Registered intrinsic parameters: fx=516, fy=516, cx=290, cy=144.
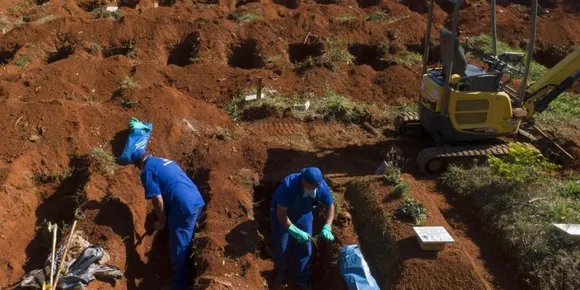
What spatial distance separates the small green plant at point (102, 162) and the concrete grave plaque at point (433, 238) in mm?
4612

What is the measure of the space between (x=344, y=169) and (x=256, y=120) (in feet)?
7.35

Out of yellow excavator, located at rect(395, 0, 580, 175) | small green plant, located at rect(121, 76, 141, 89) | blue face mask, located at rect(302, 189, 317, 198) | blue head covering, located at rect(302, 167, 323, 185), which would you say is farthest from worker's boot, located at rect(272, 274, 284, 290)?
small green plant, located at rect(121, 76, 141, 89)

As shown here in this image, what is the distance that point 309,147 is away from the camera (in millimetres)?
9234

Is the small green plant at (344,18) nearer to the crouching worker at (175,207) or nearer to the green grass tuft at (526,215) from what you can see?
the green grass tuft at (526,215)

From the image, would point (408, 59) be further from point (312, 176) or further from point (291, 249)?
point (312, 176)

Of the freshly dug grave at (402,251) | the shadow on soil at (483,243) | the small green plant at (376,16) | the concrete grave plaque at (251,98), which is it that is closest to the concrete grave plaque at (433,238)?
the freshly dug grave at (402,251)

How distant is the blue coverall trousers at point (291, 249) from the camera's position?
631 centimetres

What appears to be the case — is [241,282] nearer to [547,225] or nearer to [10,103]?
[547,225]

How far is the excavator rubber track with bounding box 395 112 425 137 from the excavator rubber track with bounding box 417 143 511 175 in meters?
1.01

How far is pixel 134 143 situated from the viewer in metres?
8.27

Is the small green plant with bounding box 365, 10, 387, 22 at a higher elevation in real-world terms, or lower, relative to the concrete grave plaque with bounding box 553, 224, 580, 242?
lower

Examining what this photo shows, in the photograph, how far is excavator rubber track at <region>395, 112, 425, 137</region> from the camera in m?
9.37

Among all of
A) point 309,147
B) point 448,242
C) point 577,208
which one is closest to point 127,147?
point 309,147

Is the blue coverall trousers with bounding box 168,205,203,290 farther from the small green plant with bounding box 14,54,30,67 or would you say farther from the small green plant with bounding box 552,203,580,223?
the small green plant with bounding box 14,54,30,67
